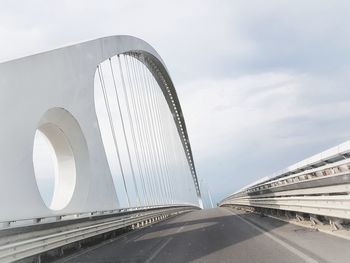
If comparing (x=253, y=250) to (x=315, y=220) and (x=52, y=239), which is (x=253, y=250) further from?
(x=52, y=239)

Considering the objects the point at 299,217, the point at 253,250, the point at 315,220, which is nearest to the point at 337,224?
the point at 315,220

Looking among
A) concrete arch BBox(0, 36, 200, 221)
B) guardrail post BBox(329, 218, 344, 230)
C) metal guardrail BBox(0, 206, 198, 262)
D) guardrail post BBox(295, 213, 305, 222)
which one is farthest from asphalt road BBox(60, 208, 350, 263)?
concrete arch BBox(0, 36, 200, 221)

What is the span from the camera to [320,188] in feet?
41.1

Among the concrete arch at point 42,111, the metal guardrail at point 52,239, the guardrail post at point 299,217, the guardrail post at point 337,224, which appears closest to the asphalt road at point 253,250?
the guardrail post at point 337,224

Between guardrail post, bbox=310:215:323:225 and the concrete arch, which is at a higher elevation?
the concrete arch

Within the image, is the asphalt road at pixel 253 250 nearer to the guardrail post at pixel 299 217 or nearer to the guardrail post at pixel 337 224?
the guardrail post at pixel 337 224

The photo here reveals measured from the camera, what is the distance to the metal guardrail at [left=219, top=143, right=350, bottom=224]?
10539 mm

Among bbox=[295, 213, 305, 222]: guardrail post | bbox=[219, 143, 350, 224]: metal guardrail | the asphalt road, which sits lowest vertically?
the asphalt road

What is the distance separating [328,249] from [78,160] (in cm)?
1691

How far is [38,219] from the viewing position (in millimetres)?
14219

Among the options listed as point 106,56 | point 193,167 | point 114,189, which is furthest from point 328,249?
point 193,167

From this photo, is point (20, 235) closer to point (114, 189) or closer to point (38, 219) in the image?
point (38, 219)

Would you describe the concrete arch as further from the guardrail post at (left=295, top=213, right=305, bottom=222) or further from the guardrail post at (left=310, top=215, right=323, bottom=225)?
the guardrail post at (left=310, top=215, right=323, bottom=225)

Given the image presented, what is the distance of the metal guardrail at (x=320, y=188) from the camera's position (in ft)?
34.6
